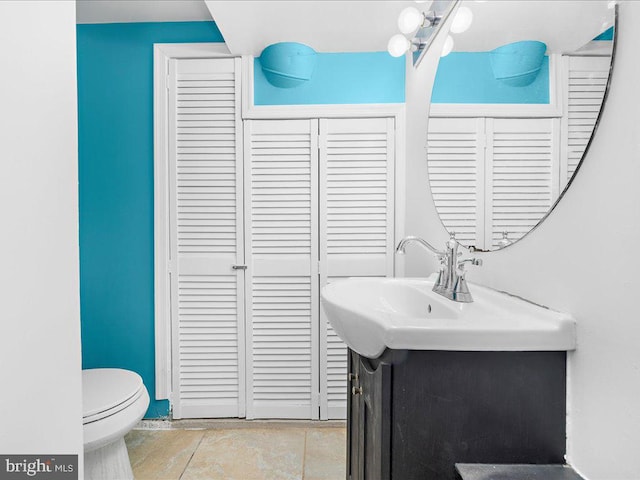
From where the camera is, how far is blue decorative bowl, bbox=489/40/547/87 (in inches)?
36.1

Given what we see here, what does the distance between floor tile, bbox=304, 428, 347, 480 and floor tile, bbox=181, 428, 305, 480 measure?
1.5 inches

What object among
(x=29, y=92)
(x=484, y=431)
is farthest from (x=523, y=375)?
(x=29, y=92)

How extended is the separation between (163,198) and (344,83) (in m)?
1.18

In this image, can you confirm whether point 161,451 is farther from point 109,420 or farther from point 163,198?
point 163,198

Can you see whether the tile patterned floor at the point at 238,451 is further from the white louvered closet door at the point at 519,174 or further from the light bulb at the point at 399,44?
the light bulb at the point at 399,44

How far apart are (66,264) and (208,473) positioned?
4.33 ft

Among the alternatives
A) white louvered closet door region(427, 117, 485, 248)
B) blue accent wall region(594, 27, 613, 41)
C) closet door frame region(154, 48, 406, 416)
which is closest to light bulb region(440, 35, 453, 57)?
white louvered closet door region(427, 117, 485, 248)

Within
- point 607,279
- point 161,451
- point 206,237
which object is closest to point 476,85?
point 607,279

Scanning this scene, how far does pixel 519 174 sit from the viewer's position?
3.19 ft

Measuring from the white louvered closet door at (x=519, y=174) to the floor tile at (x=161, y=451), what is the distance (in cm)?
173

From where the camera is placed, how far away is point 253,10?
1691mm

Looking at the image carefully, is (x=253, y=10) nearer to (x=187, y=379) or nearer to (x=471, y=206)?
(x=471, y=206)

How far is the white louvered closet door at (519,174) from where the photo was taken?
34.0 inches

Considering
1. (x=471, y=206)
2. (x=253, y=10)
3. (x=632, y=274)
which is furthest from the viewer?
(x=253, y=10)
